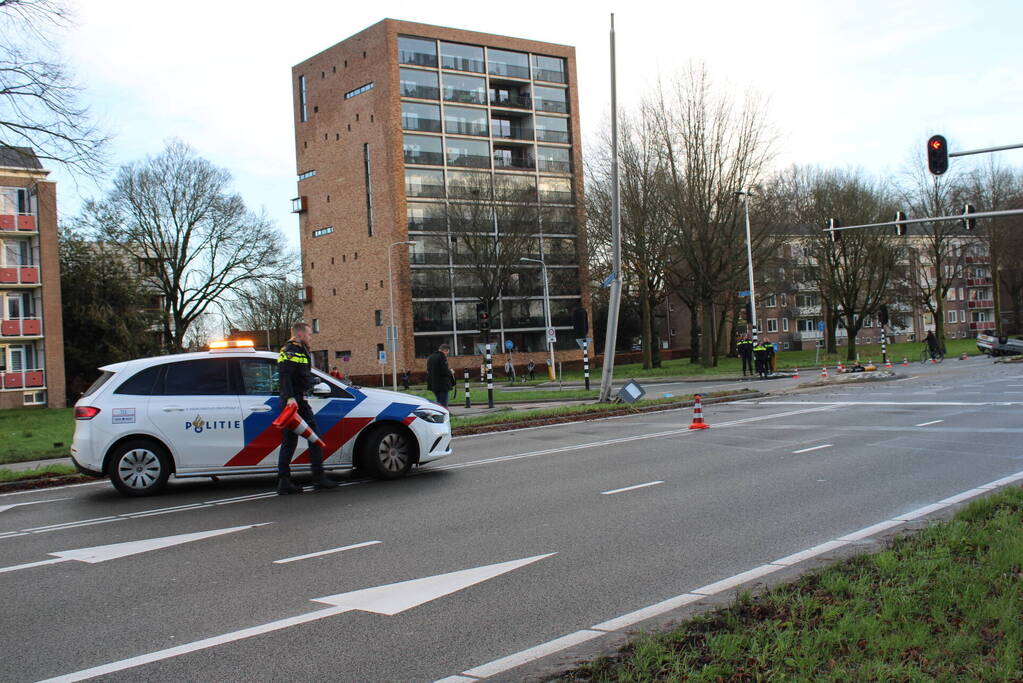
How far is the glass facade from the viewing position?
60.0 meters

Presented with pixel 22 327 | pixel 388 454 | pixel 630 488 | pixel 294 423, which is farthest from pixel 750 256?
pixel 294 423

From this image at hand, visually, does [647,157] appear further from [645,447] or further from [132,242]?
[645,447]

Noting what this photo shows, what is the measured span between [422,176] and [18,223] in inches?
1040

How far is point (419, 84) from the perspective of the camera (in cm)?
6406

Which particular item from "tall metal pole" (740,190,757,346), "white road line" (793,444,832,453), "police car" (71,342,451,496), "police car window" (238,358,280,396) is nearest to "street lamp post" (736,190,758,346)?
"tall metal pole" (740,190,757,346)

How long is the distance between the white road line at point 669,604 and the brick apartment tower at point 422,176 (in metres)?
50.2

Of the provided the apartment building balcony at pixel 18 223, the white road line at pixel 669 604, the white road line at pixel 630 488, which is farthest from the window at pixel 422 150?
the white road line at pixel 669 604

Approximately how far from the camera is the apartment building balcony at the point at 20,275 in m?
47.4

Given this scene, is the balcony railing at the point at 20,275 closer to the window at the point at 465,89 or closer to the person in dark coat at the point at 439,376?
the window at the point at 465,89

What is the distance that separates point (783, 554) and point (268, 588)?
3745 millimetres

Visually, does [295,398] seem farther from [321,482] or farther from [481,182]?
[481,182]

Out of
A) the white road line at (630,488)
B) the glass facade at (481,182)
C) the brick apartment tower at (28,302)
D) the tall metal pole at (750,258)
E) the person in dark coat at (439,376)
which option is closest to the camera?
the white road line at (630,488)

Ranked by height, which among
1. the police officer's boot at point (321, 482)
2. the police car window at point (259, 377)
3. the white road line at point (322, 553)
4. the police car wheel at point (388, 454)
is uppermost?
the police car window at point (259, 377)

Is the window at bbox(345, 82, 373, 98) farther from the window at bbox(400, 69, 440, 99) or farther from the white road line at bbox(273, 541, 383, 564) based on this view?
the white road line at bbox(273, 541, 383, 564)
